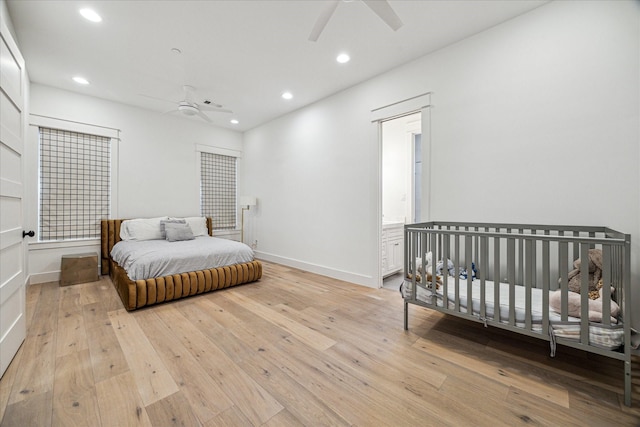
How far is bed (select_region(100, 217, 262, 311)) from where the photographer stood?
2.91 meters

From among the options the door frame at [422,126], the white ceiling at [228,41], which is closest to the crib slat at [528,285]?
the door frame at [422,126]

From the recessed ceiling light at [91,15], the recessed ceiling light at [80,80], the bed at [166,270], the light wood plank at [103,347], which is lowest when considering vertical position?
the light wood plank at [103,347]

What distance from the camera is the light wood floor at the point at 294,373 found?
4.64 ft

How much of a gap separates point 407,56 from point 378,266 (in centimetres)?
268

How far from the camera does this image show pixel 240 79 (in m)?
3.68

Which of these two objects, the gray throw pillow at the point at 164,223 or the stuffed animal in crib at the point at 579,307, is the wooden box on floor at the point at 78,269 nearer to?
the gray throw pillow at the point at 164,223

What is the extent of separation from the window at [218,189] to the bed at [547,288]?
4.57 metres

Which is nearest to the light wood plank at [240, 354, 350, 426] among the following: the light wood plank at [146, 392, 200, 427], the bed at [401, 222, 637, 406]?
the light wood plank at [146, 392, 200, 427]

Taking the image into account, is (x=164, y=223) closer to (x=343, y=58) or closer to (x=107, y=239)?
(x=107, y=239)

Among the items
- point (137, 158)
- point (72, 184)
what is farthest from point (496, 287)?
point (72, 184)

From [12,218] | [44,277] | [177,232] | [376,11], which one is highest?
[376,11]

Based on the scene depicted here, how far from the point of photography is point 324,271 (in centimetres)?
427

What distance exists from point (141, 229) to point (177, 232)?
62 centimetres

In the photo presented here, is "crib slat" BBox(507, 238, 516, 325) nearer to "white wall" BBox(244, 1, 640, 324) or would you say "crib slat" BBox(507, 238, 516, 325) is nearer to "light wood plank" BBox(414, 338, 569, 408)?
"light wood plank" BBox(414, 338, 569, 408)
